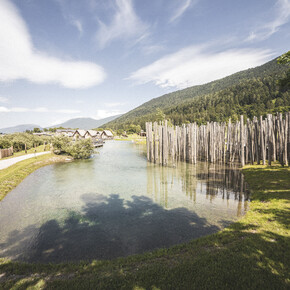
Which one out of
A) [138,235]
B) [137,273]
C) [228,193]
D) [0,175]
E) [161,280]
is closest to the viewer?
[161,280]

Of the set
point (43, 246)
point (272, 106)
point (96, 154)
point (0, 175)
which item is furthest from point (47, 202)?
point (272, 106)

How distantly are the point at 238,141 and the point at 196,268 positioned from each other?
15233 millimetres

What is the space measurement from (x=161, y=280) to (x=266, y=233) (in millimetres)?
3647

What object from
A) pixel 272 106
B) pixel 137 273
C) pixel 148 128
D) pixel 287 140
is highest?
pixel 272 106

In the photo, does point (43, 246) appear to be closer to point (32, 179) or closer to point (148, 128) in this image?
point (32, 179)

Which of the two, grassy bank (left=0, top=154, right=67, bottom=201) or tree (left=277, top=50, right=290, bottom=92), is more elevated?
tree (left=277, top=50, right=290, bottom=92)

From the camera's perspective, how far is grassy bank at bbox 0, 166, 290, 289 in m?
3.40

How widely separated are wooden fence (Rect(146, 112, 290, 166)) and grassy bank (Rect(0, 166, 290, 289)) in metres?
9.86

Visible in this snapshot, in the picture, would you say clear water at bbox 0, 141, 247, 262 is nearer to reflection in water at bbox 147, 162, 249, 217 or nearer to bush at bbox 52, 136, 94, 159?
reflection in water at bbox 147, 162, 249, 217

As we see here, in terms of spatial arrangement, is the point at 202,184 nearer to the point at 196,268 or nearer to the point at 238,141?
the point at 238,141

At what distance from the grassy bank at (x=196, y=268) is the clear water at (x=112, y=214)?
2.42ft

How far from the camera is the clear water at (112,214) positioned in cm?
566

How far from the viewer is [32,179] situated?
14.8m

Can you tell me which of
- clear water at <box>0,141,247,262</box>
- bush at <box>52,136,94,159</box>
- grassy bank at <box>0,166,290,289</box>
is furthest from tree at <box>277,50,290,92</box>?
bush at <box>52,136,94,159</box>
